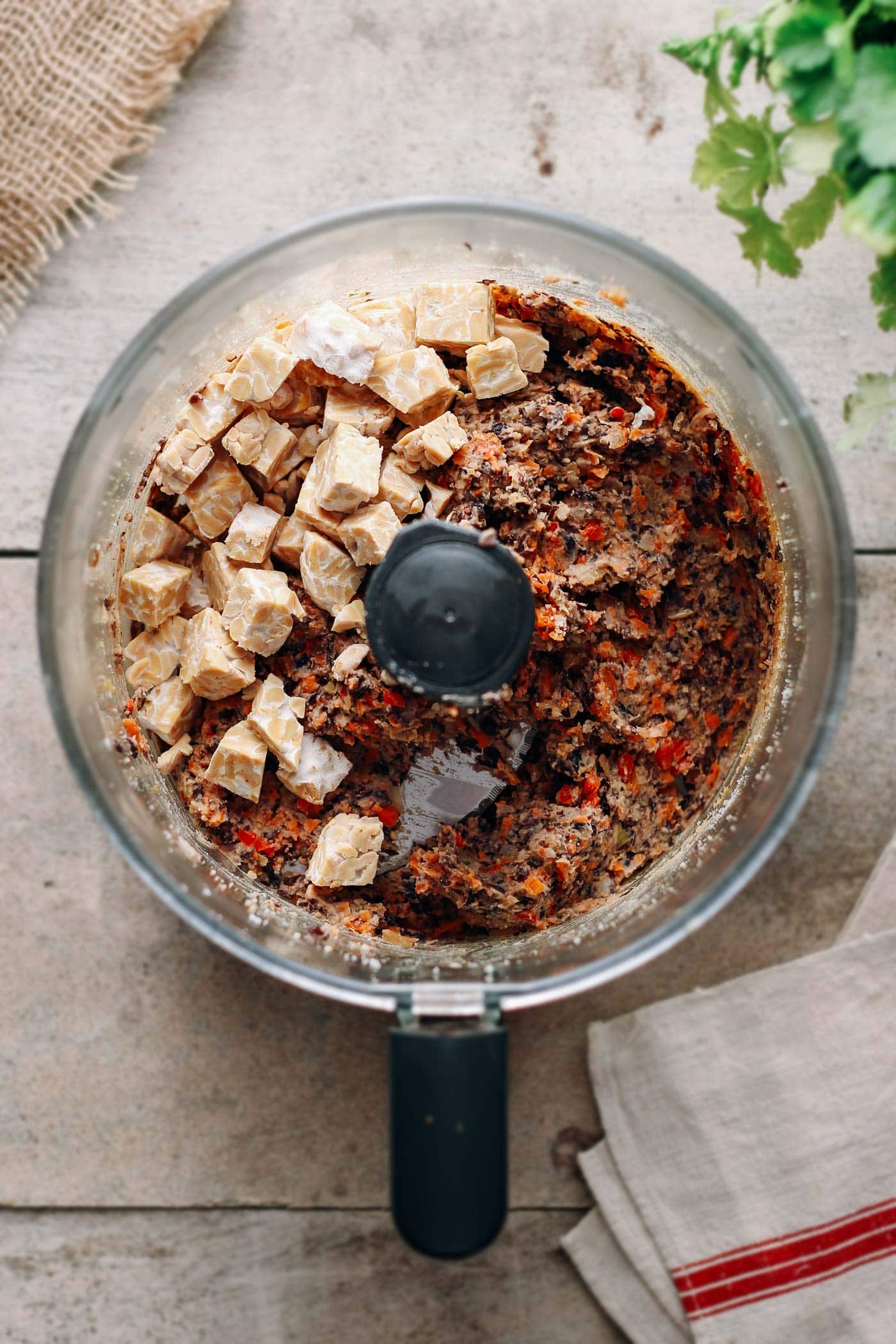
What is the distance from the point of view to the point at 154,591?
87 cm

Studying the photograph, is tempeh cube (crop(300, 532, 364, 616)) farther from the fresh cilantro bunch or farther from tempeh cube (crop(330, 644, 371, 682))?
the fresh cilantro bunch

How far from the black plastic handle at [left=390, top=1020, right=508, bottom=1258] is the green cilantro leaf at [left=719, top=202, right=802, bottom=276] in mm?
590

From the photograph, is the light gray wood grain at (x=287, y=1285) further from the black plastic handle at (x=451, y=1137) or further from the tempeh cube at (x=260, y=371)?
the tempeh cube at (x=260, y=371)

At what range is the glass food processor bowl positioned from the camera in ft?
2.30

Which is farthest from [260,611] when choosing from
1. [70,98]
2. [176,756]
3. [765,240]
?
[70,98]

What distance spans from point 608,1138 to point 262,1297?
390 mm

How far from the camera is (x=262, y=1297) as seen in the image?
42.6 inches

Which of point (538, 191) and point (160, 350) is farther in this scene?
point (538, 191)

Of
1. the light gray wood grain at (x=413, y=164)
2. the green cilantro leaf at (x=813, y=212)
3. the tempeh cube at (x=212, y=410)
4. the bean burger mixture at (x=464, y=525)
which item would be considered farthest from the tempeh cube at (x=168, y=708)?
the green cilantro leaf at (x=813, y=212)

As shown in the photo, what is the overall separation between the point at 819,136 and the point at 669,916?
0.53 m

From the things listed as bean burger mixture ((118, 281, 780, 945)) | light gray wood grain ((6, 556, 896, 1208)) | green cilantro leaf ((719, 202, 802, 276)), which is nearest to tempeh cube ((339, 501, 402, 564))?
bean burger mixture ((118, 281, 780, 945))

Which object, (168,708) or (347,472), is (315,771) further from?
(347,472)

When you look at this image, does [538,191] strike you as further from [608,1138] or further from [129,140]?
[608,1138]

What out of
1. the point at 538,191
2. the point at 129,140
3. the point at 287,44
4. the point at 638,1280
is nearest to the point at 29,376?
the point at 129,140
